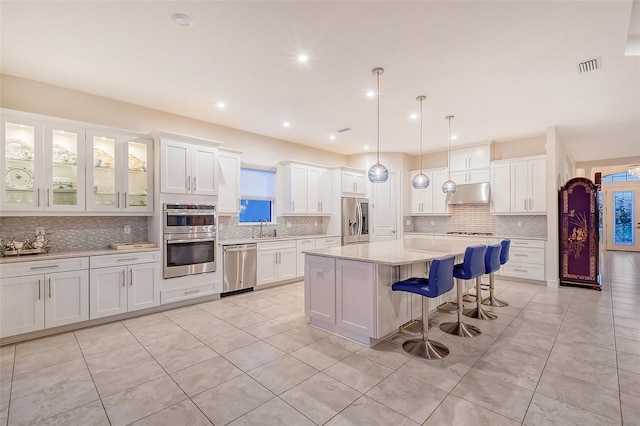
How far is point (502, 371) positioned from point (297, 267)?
12.8 feet

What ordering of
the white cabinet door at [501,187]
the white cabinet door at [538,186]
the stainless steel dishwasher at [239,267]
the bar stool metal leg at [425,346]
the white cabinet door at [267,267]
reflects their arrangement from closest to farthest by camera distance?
the bar stool metal leg at [425,346], the stainless steel dishwasher at [239,267], the white cabinet door at [267,267], the white cabinet door at [538,186], the white cabinet door at [501,187]

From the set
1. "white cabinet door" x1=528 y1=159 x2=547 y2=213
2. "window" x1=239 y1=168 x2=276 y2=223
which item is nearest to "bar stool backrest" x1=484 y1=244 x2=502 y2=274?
"white cabinet door" x1=528 y1=159 x2=547 y2=213

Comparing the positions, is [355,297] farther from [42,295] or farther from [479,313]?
[42,295]

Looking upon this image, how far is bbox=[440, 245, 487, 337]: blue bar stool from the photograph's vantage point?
10.7 feet

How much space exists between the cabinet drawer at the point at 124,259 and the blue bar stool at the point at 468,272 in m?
3.85

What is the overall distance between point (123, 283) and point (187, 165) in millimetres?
1814

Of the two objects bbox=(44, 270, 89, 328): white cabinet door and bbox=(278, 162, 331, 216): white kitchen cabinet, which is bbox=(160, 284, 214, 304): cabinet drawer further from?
bbox=(278, 162, 331, 216): white kitchen cabinet

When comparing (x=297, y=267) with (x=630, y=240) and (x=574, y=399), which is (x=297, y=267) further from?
(x=630, y=240)

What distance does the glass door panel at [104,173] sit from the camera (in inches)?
152

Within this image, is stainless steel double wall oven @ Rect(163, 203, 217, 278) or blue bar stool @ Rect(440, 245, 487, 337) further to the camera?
stainless steel double wall oven @ Rect(163, 203, 217, 278)

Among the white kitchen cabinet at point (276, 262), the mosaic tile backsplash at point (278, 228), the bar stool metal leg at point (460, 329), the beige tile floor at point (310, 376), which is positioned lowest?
the beige tile floor at point (310, 376)

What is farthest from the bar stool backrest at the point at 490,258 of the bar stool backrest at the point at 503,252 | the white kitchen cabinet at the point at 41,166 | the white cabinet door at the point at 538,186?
the white kitchen cabinet at the point at 41,166

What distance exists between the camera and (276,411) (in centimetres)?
208

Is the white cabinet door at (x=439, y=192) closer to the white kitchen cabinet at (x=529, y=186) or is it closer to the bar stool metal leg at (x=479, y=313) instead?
the white kitchen cabinet at (x=529, y=186)
